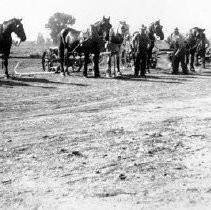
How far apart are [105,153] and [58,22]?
98.8 meters

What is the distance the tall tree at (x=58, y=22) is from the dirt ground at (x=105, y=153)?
289 feet

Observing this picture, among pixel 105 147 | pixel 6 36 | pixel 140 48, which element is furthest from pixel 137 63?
pixel 105 147

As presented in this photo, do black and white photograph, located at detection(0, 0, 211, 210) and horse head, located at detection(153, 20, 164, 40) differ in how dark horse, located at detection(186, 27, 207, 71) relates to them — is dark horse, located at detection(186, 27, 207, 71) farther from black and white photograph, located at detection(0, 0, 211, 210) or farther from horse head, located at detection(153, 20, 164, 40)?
black and white photograph, located at detection(0, 0, 211, 210)

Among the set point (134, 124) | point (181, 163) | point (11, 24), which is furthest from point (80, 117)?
point (11, 24)

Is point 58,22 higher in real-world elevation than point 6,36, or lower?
higher

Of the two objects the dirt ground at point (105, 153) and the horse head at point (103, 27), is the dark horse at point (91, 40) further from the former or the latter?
the dirt ground at point (105, 153)

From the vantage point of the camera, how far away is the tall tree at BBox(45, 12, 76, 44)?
99938 millimetres

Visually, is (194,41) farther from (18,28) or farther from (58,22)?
(58,22)

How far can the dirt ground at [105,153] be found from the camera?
527cm

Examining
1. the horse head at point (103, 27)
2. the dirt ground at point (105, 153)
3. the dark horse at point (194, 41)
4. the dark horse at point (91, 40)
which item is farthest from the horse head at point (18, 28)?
the dark horse at point (194, 41)

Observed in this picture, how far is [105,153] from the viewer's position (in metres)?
7.04

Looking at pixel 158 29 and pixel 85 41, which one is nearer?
pixel 85 41

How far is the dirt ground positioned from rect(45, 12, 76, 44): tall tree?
8808cm

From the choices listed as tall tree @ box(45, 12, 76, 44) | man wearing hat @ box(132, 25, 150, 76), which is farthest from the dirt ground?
tall tree @ box(45, 12, 76, 44)
